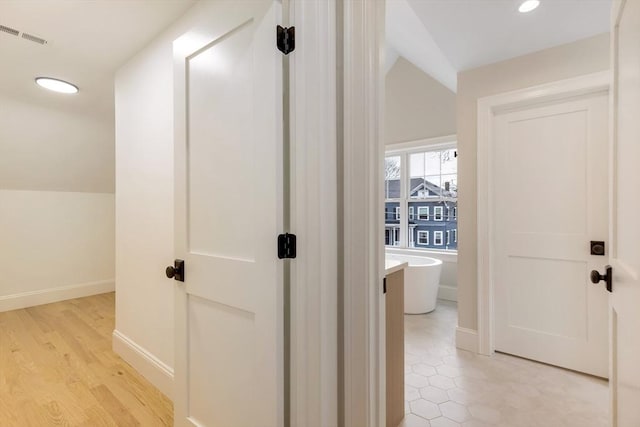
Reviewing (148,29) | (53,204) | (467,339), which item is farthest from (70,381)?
(467,339)

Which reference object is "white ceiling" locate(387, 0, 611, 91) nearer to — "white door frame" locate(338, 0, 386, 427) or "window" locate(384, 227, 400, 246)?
"white door frame" locate(338, 0, 386, 427)

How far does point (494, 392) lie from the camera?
192 cm

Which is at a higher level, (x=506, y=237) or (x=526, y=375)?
(x=506, y=237)

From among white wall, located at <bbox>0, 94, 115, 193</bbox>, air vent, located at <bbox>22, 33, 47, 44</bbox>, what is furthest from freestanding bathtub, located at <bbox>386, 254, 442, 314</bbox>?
white wall, located at <bbox>0, 94, 115, 193</bbox>

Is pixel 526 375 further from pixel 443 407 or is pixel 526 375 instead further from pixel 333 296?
pixel 333 296

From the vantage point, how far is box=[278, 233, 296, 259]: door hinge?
3.50 ft

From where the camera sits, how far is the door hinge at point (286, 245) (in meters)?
1.07

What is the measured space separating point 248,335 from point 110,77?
2503 mm

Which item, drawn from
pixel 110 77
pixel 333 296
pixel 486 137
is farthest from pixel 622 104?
pixel 110 77

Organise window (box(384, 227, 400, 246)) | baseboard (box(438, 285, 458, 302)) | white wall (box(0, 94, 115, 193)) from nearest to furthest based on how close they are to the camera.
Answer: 1. white wall (box(0, 94, 115, 193))
2. baseboard (box(438, 285, 458, 302))
3. window (box(384, 227, 400, 246))

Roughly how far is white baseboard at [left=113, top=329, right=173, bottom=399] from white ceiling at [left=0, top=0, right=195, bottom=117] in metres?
2.09

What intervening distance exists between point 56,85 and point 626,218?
356cm

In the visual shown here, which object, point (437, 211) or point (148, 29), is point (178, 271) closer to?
point (148, 29)

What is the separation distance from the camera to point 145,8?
1.69 meters
